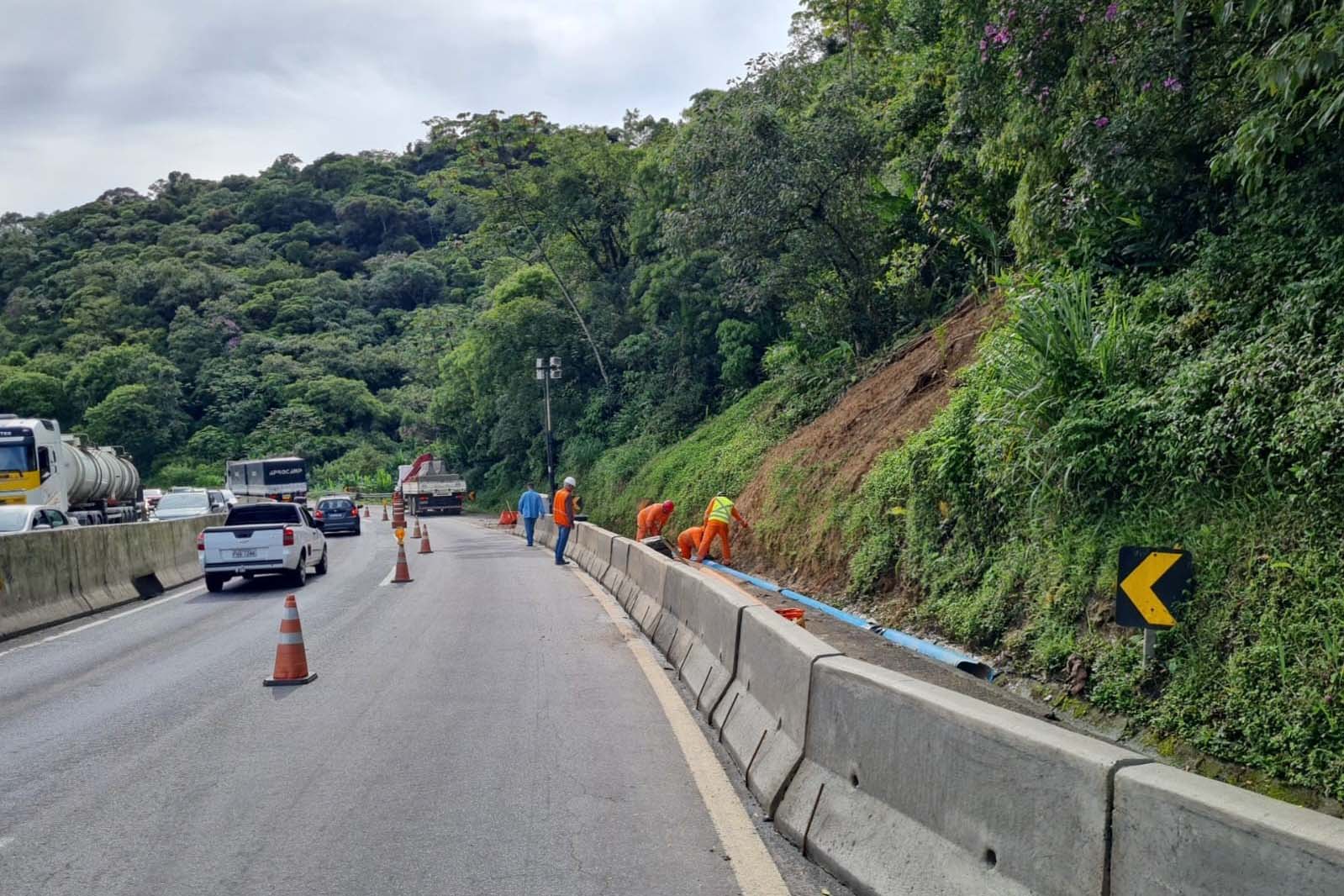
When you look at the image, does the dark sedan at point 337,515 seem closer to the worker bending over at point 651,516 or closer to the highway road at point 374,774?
the worker bending over at point 651,516

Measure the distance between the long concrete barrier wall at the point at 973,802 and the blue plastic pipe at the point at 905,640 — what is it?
3.09m

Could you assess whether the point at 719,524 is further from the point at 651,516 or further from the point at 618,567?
the point at 651,516

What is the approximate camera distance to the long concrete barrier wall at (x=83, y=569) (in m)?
13.9

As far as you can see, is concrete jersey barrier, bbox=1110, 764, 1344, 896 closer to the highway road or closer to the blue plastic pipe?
the highway road

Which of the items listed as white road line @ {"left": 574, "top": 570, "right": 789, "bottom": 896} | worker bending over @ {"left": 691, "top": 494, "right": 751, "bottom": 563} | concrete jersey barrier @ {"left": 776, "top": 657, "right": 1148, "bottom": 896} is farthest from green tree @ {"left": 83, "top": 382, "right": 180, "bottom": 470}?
concrete jersey barrier @ {"left": 776, "top": 657, "right": 1148, "bottom": 896}

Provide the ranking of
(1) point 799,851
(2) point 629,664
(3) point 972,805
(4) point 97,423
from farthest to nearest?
1. (4) point 97,423
2. (2) point 629,664
3. (1) point 799,851
4. (3) point 972,805

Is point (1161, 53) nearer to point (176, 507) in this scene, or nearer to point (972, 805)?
point (972, 805)

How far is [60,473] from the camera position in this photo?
28234mm

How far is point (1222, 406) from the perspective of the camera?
786cm

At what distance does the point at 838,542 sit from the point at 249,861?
11061mm

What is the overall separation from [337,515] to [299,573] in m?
19.1

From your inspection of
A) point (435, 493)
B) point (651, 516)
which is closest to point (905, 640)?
point (651, 516)

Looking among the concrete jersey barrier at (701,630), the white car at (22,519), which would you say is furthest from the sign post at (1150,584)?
the white car at (22,519)

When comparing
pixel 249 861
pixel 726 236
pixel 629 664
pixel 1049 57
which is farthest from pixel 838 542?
pixel 249 861
